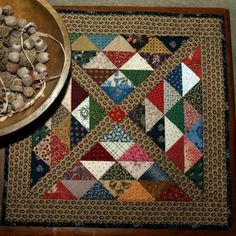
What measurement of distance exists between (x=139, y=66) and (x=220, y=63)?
0.25 metres

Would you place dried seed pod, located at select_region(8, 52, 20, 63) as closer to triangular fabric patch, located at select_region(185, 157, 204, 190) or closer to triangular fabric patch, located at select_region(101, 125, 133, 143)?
triangular fabric patch, located at select_region(101, 125, 133, 143)

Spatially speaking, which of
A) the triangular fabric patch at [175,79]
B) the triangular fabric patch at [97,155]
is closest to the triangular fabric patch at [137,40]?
the triangular fabric patch at [175,79]

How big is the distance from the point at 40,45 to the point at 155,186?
0.51 meters

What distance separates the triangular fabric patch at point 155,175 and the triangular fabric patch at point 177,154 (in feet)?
0.16

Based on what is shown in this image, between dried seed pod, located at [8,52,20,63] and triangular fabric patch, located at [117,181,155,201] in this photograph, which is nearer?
dried seed pod, located at [8,52,20,63]

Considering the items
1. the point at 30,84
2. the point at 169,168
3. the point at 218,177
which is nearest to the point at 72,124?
the point at 30,84

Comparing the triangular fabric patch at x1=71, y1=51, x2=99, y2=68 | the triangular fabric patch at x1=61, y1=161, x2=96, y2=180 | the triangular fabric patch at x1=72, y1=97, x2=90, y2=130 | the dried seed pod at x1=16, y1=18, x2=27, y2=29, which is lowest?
the triangular fabric patch at x1=61, y1=161, x2=96, y2=180

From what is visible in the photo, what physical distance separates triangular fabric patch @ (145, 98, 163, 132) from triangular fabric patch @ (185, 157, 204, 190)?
0.17m

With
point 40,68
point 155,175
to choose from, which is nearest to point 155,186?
point 155,175

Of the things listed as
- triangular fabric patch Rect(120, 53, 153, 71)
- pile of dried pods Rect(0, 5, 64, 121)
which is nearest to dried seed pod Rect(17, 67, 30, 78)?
pile of dried pods Rect(0, 5, 64, 121)

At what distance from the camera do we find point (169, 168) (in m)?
1.29

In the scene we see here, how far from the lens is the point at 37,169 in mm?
1274

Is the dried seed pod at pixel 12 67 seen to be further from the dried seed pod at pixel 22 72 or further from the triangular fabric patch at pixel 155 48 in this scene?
the triangular fabric patch at pixel 155 48

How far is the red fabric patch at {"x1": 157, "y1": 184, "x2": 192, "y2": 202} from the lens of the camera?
4.19 feet
